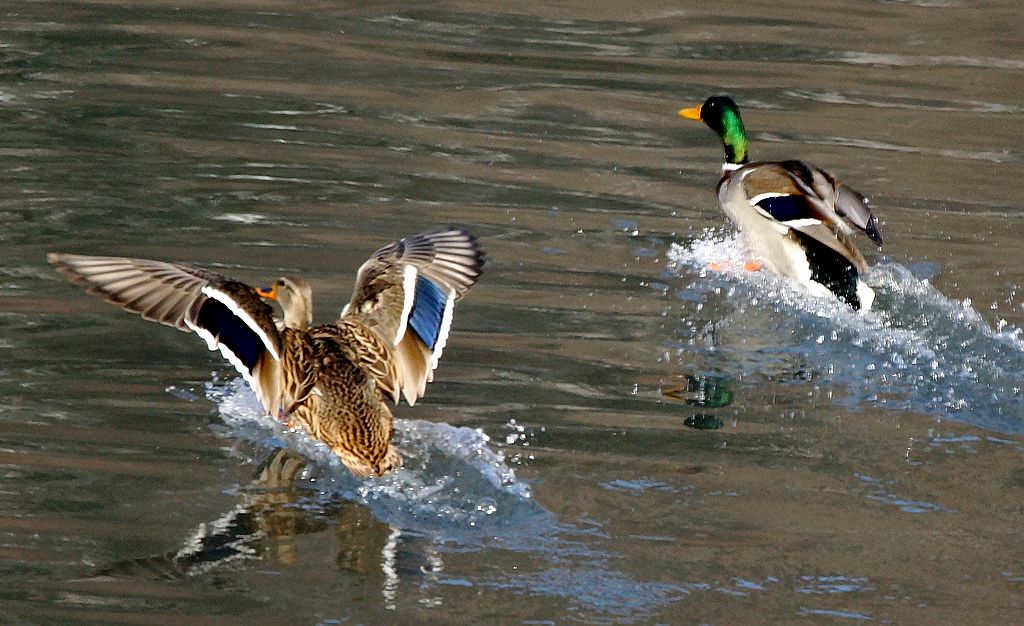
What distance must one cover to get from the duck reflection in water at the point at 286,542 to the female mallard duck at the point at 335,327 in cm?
30

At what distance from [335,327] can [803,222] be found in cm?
328

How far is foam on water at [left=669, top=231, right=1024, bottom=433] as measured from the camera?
7.19 m

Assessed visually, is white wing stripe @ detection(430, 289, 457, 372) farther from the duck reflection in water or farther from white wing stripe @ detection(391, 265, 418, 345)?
the duck reflection in water

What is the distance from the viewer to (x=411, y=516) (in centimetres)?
579

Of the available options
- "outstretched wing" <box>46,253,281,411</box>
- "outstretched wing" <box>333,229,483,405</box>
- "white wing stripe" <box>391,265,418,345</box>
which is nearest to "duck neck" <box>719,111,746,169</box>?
"outstretched wing" <box>333,229,483,405</box>

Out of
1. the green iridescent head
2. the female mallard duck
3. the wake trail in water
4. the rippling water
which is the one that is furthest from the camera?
the green iridescent head

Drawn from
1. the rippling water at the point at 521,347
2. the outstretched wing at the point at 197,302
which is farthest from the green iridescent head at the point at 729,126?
the outstretched wing at the point at 197,302

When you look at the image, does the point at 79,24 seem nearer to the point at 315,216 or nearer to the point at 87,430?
the point at 315,216

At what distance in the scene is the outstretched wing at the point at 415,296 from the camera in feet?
21.1

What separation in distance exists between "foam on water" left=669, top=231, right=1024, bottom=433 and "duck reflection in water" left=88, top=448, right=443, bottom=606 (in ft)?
7.99

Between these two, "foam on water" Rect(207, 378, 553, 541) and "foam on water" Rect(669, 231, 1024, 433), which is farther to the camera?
"foam on water" Rect(669, 231, 1024, 433)

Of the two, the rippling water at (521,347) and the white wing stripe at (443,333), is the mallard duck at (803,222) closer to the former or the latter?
the rippling water at (521,347)

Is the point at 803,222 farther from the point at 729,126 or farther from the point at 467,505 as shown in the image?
the point at 467,505

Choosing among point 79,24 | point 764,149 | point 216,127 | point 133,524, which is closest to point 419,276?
point 133,524
